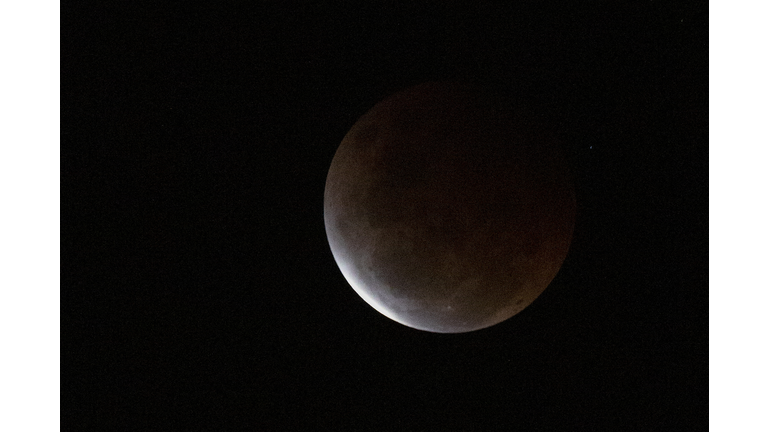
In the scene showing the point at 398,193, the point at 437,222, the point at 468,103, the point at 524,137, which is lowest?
the point at 437,222

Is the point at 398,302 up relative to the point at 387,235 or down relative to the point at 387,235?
down

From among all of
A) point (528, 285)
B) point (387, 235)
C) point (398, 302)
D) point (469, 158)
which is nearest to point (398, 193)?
point (387, 235)

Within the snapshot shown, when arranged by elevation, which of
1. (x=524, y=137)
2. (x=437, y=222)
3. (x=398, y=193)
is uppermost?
(x=524, y=137)

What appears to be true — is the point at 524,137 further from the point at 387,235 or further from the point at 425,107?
the point at 387,235

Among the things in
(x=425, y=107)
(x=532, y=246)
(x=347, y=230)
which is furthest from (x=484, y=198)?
(x=347, y=230)

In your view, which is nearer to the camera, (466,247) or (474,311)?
(466,247)

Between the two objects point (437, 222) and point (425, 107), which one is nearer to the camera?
point (437, 222)

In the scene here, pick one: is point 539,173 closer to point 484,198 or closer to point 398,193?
point 484,198

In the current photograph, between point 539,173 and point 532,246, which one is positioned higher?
point 539,173
